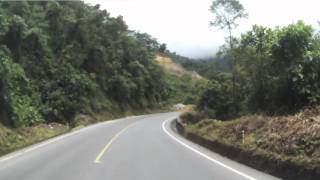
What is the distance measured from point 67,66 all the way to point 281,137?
48351mm

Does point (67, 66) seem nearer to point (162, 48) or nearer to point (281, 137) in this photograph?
point (281, 137)

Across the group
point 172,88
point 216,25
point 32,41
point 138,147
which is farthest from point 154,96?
point 138,147

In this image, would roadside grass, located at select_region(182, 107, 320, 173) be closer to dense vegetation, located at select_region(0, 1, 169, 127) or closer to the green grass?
the green grass

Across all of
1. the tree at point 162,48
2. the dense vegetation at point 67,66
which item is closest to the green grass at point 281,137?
the dense vegetation at point 67,66

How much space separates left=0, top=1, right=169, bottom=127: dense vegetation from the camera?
4800 centimetres

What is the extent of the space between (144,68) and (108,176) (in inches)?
3308

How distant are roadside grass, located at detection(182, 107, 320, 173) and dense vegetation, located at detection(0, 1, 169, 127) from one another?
21.7m

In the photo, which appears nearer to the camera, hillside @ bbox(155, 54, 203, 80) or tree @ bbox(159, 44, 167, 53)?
hillside @ bbox(155, 54, 203, 80)

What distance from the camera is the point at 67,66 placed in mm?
64250

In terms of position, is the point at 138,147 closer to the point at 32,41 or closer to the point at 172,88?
the point at 32,41

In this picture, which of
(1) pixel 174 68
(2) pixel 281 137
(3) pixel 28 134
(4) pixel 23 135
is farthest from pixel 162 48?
(2) pixel 281 137

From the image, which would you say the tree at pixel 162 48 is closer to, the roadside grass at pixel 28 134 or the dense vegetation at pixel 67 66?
the dense vegetation at pixel 67 66

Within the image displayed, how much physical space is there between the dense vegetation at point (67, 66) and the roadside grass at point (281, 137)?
2170 cm

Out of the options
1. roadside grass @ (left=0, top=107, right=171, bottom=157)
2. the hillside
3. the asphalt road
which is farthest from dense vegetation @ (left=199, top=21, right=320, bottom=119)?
the hillside
